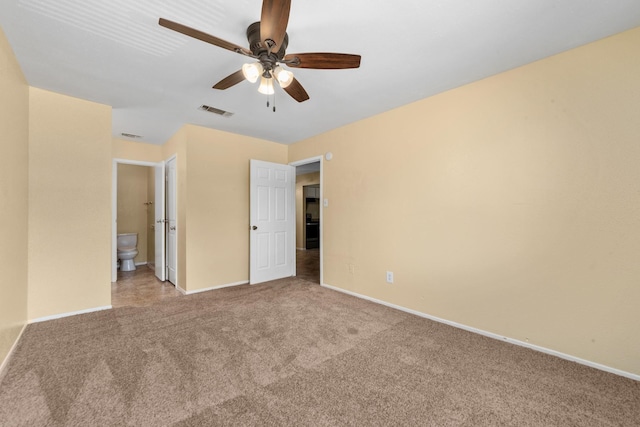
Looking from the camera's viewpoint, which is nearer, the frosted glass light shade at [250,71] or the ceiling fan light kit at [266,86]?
the frosted glass light shade at [250,71]

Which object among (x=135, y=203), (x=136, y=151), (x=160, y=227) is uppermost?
(x=136, y=151)

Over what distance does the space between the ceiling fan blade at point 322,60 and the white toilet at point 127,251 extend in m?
5.20

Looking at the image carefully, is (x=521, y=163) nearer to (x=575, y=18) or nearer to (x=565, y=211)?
(x=565, y=211)

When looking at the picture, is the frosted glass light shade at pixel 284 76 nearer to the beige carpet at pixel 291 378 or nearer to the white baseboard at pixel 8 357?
the beige carpet at pixel 291 378

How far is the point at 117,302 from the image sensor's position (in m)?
3.35

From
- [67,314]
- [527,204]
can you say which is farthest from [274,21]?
[67,314]

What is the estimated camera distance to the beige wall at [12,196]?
76.2 inches

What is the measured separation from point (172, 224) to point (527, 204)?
466cm

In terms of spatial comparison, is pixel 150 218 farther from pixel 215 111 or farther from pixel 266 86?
pixel 266 86

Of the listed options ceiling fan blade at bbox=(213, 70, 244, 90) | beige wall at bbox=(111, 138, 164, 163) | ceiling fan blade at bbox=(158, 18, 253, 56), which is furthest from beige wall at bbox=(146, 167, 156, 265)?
ceiling fan blade at bbox=(158, 18, 253, 56)

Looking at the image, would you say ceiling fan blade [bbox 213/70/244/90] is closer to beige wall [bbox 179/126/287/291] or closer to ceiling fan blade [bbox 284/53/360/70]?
ceiling fan blade [bbox 284/53/360/70]

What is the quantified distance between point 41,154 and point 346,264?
12.3ft

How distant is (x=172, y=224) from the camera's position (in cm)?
422

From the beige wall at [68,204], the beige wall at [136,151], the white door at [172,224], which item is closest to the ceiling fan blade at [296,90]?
the beige wall at [68,204]
